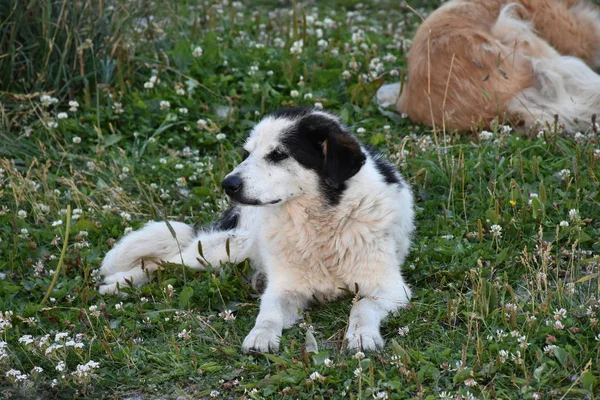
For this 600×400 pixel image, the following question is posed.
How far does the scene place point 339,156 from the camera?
407cm

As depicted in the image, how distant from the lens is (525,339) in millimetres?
3449

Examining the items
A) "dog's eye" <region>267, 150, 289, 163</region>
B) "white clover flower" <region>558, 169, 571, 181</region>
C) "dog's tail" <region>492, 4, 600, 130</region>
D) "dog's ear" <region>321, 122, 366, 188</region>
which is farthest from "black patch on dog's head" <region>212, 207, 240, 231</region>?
"dog's tail" <region>492, 4, 600, 130</region>

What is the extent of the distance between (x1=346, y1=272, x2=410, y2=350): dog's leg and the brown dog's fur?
6.73 feet

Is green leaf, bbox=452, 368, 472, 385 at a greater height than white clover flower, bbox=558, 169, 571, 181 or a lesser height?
greater

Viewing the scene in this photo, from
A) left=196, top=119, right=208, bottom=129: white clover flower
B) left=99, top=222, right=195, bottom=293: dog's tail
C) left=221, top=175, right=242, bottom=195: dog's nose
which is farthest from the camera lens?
left=196, top=119, right=208, bottom=129: white clover flower

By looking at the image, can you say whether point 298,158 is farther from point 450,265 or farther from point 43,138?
point 43,138

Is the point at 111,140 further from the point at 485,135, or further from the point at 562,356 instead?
the point at 562,356

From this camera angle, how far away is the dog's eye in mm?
4129

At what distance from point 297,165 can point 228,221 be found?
3.29 feet

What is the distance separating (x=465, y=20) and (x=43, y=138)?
3335mm

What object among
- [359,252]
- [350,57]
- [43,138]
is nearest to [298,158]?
[359,252]

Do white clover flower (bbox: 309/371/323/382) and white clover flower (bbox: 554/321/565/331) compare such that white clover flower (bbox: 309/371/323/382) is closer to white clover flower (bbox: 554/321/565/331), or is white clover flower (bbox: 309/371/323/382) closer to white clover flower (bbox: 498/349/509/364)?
white clover flower (bbox: 498/349/509/364)

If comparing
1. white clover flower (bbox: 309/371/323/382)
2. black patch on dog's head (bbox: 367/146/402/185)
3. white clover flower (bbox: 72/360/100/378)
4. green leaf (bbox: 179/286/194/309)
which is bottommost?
green leaf (bbox: 179/286/194/309)

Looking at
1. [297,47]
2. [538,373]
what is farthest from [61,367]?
[297,47]
